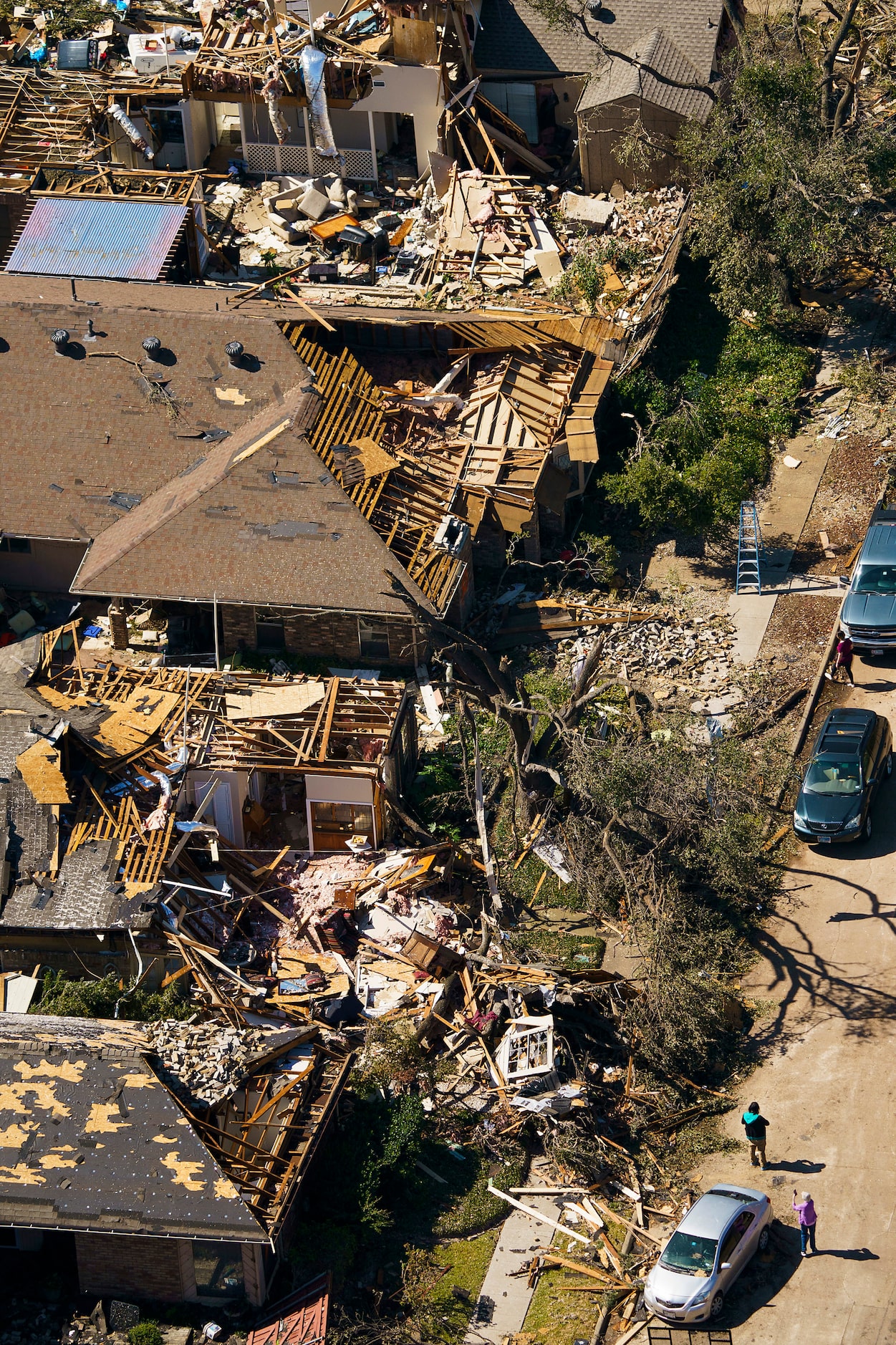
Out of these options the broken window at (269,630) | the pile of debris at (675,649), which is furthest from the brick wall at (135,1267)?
the pile of debris at (675,649)

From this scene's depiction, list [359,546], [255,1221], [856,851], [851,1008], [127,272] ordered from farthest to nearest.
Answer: [127,272]
[359,546]
[856,851]
[851,1008]
[255,1221]

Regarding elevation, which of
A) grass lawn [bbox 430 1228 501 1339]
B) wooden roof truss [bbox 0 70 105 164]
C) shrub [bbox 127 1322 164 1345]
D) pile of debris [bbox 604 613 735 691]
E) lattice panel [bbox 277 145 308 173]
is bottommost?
shrub [bbox 127 1322 164 1345]

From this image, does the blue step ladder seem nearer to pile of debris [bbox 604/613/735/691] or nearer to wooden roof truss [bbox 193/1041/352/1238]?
pile of debris [bbox 604/613/735/691]

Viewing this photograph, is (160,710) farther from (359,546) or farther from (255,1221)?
(255,1221)

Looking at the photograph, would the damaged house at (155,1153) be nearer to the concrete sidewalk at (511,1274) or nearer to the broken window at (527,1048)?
the broken window at (527,1048)

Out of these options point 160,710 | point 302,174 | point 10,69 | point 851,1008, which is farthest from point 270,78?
point 851,1008

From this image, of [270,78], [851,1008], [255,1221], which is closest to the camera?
[255,1221]

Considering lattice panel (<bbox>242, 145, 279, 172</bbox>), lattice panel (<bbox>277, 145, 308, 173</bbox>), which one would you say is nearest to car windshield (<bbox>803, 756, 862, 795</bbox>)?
lattice panel (<bbox>277, 145, 308, 173</bbox>)
